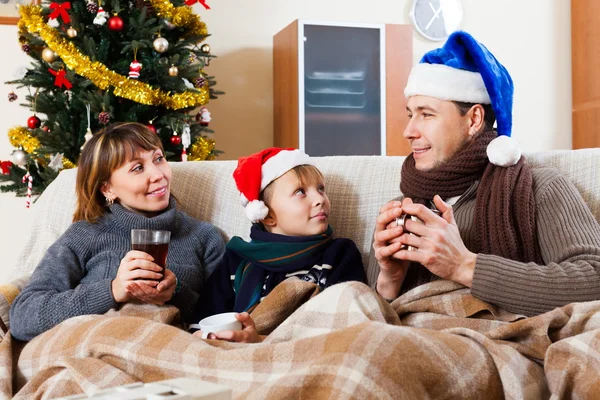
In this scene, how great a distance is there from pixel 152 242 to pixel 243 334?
0.30 metres

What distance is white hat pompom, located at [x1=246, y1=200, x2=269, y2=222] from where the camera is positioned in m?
2.17

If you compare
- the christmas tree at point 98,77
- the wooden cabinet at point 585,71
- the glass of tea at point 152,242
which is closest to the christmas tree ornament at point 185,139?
the christmas tree at point 98,77

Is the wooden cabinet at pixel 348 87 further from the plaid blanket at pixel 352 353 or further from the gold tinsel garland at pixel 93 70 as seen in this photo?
the plaid blanket at pixel 352 353

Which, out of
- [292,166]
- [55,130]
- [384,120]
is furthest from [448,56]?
[384,120]

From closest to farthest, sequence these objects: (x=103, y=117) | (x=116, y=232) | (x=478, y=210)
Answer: (x=478, y=210) → (x=116, y=232) → (x=103, y=117)

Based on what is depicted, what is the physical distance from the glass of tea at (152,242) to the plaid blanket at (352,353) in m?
0.18

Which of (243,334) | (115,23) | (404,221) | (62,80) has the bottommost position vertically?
(243,334)

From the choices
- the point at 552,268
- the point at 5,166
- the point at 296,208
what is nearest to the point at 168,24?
the point at 5,166

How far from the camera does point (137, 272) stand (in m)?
1.81

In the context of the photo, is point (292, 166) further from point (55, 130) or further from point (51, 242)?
point (55, 130)

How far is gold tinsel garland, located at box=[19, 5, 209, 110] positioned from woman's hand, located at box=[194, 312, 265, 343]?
2.01m

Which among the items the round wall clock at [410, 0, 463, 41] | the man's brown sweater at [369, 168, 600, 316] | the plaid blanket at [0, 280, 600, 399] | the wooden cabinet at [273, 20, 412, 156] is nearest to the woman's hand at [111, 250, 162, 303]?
the plaid blanket at [0, 280, 600, 399]

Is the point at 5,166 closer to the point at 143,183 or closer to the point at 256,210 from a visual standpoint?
the point at 143,183

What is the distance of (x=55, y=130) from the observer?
3609mm
